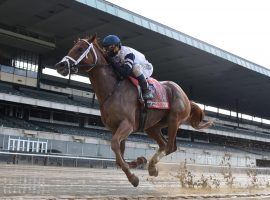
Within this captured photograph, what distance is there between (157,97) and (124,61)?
2.47 feet

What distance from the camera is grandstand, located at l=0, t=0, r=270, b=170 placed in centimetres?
3338

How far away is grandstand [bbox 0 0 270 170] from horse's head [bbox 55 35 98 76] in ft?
64.1

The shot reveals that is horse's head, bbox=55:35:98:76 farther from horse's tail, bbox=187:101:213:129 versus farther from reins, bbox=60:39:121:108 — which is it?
horse's tail, bbox=187:101:213:129

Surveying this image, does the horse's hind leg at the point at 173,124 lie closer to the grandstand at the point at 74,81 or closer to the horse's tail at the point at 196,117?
the horse's tail at the point at 196,117

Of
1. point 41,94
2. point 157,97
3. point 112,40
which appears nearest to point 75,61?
point 112,40

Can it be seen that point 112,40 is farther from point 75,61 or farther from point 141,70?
point 75,61

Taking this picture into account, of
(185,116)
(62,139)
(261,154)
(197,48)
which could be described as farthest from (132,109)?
(261,154)

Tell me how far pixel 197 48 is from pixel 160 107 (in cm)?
3712

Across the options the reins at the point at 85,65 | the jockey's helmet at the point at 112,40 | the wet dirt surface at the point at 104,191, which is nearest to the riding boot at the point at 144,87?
the reins at the point at 85,65

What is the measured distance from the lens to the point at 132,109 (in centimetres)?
549

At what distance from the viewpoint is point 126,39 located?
40719 millimetres

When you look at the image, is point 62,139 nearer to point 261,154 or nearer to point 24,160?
point 24,160

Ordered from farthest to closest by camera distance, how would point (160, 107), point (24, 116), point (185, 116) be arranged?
point (24, 116)
point (185, 116)
point (160, 107)

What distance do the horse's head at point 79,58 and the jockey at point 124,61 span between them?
250 millimetres
